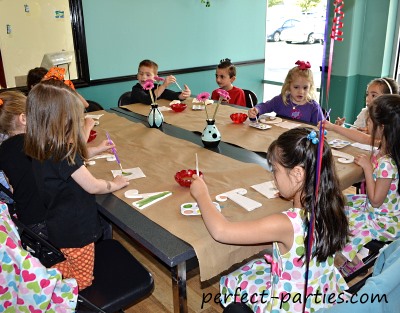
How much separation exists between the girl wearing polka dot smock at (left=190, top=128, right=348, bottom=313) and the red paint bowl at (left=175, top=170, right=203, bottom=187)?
0.96 feet

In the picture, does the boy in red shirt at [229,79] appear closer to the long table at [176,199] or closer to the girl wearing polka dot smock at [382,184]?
the long table at [176,199]

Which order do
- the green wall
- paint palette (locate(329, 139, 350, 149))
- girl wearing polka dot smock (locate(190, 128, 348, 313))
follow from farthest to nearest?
the green wall, paint palette (locate(329, 139, 350, 149)), girl wearing polka dot smock (locate(190, 128, 348, 313))

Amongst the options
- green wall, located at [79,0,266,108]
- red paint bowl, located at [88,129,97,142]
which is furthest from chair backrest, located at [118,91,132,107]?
red paint bowl, located at [88,129,97,142]

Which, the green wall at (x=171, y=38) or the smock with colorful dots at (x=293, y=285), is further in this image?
the green wall at (x=171, y=38)

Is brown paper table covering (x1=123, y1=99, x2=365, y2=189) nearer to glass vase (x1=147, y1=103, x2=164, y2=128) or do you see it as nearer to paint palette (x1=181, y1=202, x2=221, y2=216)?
glass vase (x1=147, y1=103, x2=164, y2=128)

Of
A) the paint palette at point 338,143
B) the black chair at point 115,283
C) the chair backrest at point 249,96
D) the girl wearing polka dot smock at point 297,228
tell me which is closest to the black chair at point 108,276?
the black chair at point 115,283

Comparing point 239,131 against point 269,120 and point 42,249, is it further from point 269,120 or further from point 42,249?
point 42,249

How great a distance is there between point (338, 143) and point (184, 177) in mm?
925

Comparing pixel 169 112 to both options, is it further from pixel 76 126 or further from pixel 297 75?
pixel 76 126

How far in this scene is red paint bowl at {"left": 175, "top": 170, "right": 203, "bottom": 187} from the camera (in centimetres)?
156

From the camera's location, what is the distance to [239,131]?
2.34m

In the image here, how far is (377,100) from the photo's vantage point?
5.52 feet

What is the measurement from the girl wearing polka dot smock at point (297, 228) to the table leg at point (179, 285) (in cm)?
16

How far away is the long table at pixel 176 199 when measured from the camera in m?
1.19
